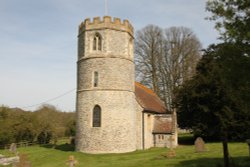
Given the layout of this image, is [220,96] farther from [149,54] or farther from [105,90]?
[149,54]

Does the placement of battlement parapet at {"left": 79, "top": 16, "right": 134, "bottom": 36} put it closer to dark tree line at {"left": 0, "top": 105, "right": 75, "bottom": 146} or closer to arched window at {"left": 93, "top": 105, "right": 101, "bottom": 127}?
arched window at {"left": 93, "top": 105, "right": 101, "bottom": 127}

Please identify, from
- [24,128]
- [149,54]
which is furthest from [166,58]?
[24,128]

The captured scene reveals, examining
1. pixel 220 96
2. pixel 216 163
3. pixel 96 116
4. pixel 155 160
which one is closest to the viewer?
pixel 216 163

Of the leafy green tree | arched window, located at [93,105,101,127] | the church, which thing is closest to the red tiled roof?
the leafy green tree

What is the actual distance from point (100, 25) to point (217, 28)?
14503 millimetres

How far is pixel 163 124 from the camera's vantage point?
26328mm

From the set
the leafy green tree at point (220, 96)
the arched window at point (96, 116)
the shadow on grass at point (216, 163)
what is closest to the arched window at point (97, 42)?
the arched window at point (96, 116)

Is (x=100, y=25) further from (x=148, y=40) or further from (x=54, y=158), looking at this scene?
(x=148, y=40)

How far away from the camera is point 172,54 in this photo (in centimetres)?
3694

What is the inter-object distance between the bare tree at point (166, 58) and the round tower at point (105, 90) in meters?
14.3

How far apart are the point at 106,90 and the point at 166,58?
57.5 ft

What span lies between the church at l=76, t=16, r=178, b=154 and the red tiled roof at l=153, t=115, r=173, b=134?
2.50 meters

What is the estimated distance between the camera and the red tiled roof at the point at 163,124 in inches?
1002

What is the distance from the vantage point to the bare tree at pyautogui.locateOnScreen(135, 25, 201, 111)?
119 feet
